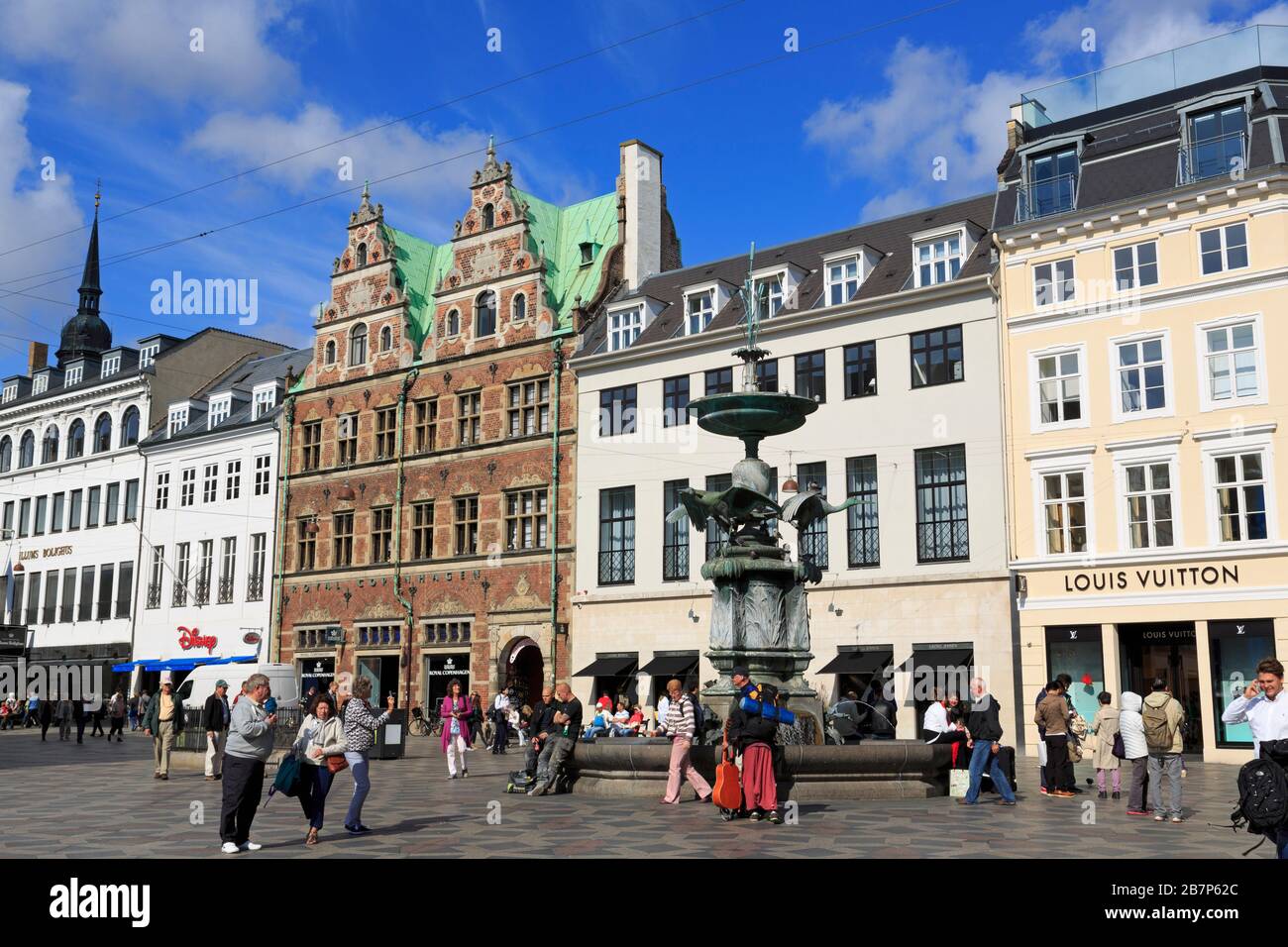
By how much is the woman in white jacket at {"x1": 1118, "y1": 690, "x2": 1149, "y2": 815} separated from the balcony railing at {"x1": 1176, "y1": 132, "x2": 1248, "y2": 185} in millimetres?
17987

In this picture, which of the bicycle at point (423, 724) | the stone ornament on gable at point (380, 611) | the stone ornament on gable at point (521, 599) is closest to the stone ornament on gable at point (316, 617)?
the stone ornament on gable at point (380, 611)

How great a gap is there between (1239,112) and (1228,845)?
23.3 m

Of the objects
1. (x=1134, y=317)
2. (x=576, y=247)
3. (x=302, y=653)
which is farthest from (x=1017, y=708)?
(x=302, y=653)

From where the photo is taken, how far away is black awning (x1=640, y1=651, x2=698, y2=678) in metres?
36.1

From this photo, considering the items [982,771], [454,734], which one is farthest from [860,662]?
[982,771]

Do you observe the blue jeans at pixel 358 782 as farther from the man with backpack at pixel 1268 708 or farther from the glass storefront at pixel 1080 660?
the glass storefront at pixel 1080 660

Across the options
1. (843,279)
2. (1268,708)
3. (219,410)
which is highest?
(843,279)

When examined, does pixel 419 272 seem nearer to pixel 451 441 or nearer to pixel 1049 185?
pixel 451 441

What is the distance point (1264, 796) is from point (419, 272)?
4219 cm

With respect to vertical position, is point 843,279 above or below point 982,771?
above

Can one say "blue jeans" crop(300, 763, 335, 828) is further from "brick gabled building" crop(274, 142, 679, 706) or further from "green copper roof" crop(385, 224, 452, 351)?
"green copper roof" crop(385, 224, 452, 351)

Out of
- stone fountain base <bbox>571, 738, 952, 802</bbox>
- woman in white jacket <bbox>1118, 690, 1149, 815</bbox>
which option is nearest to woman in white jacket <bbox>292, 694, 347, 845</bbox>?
stone fountain base <bbox>571, 738, 952, 802</bbox>

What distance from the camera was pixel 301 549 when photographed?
46.8 meters

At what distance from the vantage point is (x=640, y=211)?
43406 mm
